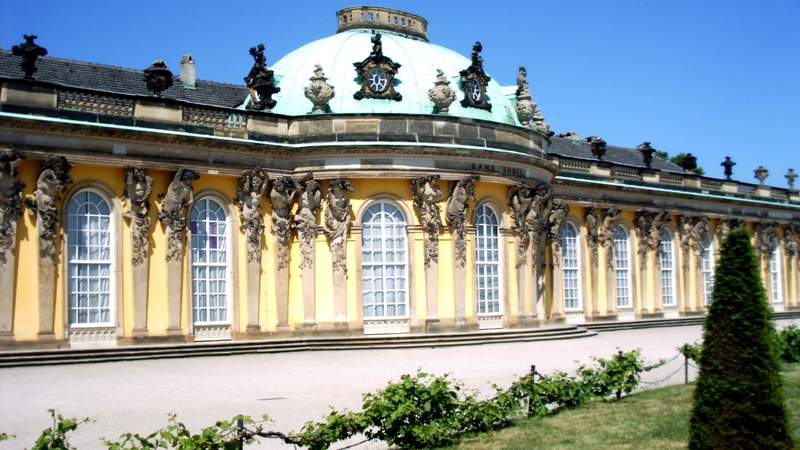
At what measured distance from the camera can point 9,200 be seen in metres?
24.3

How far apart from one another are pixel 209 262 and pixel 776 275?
34.1 metres

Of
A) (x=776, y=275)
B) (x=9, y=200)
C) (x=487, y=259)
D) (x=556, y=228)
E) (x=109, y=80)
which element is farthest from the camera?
(x=776, y=275)

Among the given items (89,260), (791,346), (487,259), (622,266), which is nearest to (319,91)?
(487,259)

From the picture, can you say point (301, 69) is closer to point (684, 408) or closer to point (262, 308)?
point (262, 308)

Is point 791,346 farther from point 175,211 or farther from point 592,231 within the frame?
point 592,231

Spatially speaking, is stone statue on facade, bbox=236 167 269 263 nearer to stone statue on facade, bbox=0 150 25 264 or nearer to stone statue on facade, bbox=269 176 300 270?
stone statue on facade, bbox=269 176 300 270

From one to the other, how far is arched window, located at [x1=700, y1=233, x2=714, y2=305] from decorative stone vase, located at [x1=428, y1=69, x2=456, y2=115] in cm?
1955

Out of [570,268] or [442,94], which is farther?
[570,268]

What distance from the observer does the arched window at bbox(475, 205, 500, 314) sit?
31.8 meters

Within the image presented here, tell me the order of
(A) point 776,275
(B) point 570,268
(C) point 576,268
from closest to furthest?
(B) point 570,268 → (C) point 576,268 → (A) point 776,275

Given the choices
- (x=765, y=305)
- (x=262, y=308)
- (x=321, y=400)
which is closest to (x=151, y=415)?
(x=321, y=400)

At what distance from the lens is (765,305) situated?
10.8m

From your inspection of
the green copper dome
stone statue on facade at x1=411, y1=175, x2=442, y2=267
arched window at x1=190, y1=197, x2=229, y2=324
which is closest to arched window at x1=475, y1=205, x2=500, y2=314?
stone statue on facade at x1=411, y1=175, x2=442, y2=267

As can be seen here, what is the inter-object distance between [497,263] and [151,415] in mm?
18565
